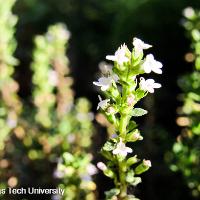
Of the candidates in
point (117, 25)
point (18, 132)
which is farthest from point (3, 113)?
point (117, 25)

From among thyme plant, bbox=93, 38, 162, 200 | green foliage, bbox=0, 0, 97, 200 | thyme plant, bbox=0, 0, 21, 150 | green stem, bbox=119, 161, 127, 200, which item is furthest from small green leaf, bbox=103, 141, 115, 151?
thyme plant, bbox=0, 0, 21, 150

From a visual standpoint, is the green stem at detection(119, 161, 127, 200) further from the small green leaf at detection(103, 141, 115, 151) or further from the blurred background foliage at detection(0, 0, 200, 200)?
the blurred background foliage at detection(0, 0, 200, 200)

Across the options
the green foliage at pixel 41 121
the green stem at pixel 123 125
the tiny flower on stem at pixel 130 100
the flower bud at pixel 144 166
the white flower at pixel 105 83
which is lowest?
the flower bud at pixel 144 166

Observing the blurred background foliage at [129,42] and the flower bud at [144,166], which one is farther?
the blurred background foliage at [129,42]

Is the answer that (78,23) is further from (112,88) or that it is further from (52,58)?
(112,88)

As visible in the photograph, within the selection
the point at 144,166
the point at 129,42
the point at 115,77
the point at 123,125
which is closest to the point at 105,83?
the point at 115,77

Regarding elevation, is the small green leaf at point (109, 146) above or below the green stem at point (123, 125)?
below

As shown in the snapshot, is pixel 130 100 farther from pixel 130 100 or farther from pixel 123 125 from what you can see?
pixel 123 125

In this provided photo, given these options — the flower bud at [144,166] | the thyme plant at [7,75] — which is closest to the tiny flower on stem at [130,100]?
the flower bud at [144,166]

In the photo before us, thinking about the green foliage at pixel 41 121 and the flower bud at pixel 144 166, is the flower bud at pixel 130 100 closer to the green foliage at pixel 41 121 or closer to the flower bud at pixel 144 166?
the flower bud at pixel 144 166
